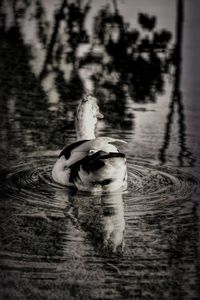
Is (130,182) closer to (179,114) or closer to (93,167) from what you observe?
(93,167)

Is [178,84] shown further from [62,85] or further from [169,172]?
[169,172]

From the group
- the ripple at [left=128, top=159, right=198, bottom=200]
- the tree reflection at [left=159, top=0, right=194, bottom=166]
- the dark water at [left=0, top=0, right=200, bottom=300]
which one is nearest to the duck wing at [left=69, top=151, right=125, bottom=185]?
the dark water at [left=0, top=0, right=200, bottom=300]

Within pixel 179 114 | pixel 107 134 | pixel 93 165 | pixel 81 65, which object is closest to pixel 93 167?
pixel 93 165

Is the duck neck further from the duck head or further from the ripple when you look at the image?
the ripple

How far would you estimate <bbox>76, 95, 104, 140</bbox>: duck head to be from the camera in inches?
363

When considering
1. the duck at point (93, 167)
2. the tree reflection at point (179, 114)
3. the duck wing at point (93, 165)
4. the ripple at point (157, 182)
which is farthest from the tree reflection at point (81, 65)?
the duck wing at point (93, 165)

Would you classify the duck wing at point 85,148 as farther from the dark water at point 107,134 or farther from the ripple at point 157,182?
the ripple at point 157,182

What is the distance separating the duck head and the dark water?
411mm

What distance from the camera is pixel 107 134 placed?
1010 centimetres

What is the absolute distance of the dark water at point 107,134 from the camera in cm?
590

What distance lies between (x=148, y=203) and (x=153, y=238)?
3.01 ft

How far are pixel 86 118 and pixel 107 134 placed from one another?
35.3 inches

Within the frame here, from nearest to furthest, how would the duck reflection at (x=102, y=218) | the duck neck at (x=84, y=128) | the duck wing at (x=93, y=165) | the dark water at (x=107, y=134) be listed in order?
the dark water at (x=107, y=134)
the duck reflection at (x=102, y=218)
the duck wing at (x=93, y=165)
the duck neck at (x=84, y=128)

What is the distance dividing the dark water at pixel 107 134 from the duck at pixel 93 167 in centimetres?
13
